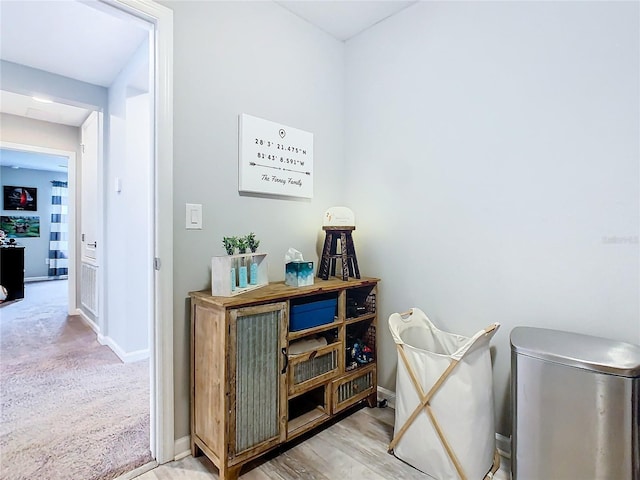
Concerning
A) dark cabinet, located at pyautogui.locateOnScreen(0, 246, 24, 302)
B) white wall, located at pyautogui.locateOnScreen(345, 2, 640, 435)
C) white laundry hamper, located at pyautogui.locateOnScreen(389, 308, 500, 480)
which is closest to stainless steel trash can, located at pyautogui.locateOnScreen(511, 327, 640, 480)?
white laundry hamper, located at pyautogui.locateOnScreen(389, 308, 500, 480)

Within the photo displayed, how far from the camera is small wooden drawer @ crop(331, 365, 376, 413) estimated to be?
184cm

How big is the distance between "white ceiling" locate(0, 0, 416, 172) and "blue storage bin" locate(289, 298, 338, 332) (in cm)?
154

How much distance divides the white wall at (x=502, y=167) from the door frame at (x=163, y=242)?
1.24 metres

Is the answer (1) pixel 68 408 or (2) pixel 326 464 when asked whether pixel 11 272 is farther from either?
(2) pixel 326 464

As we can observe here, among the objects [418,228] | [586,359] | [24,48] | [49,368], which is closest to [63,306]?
[49,368]

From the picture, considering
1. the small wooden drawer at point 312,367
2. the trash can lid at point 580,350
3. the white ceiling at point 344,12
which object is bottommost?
the small wooden drawer at point 312,367

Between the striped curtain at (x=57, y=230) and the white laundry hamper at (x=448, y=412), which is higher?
the striped curtain at (x=57, y=230)

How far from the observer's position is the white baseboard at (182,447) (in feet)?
5.25

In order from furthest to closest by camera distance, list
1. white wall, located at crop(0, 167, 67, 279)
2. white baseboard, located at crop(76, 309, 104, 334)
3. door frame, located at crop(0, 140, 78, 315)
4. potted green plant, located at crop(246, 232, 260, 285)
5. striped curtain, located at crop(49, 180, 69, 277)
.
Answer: striped curtain, located at crop(49, 180, 69, 277) → white wall, located at crop(0, 167, 67, 279) → door frame, located at crop(0, 140, 78, 315) → white baseboard, located at crop(76, 309, 104, 334) → potted green plant, located at crop(246, 232, 260, 285)

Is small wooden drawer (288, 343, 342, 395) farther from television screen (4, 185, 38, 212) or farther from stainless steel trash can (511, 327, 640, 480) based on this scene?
television screen (4, 185, 38, 212)

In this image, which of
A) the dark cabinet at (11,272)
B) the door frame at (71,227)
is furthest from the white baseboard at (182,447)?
the dark cabinet at (11,272)

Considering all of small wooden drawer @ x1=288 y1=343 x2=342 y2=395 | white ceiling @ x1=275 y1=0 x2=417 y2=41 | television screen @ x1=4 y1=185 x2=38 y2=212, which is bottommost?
small wooden drawer @ x1=288 y1=343 x2=342 y2=395

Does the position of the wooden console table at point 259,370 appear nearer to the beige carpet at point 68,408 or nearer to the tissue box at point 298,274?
the tissue box at point 298,274

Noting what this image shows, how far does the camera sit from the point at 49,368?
268cm
